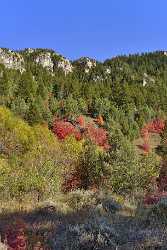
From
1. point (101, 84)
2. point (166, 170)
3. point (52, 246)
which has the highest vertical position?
point (101, 84)

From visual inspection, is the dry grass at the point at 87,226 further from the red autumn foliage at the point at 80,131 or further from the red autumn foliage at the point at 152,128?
the red autumn foliage at the point at 152,128

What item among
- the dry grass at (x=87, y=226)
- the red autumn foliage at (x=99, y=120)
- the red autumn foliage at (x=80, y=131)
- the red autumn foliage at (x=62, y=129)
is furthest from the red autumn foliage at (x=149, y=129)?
the dry grass at (x=87, y=226)

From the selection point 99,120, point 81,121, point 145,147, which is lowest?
point 145,147

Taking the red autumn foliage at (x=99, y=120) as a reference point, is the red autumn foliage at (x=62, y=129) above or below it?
below

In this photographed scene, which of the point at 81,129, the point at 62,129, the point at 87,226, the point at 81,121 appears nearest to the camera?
the point at 87,226

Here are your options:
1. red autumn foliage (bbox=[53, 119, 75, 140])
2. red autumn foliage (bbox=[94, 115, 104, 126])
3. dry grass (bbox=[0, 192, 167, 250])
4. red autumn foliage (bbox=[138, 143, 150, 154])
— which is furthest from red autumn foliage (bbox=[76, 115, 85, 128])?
dry grass (bbox=[0, 192, 167, 250])

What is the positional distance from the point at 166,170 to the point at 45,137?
59783 mm

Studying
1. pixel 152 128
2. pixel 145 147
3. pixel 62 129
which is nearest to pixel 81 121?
pixel 62 129

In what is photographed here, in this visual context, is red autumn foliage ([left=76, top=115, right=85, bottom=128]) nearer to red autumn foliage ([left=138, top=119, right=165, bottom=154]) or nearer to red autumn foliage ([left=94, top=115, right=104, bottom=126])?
red autumn foliage ([left=94, top=115, right=104, bottom=126])

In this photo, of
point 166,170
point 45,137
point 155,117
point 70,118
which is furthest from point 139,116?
point 166,170

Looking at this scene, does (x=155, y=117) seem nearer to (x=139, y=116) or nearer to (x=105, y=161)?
(x=139, y=116)

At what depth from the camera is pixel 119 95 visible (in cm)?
16812

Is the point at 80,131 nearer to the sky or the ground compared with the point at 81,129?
nearer to the ground

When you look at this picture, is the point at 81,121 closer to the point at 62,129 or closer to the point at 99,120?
the point at 99,120
